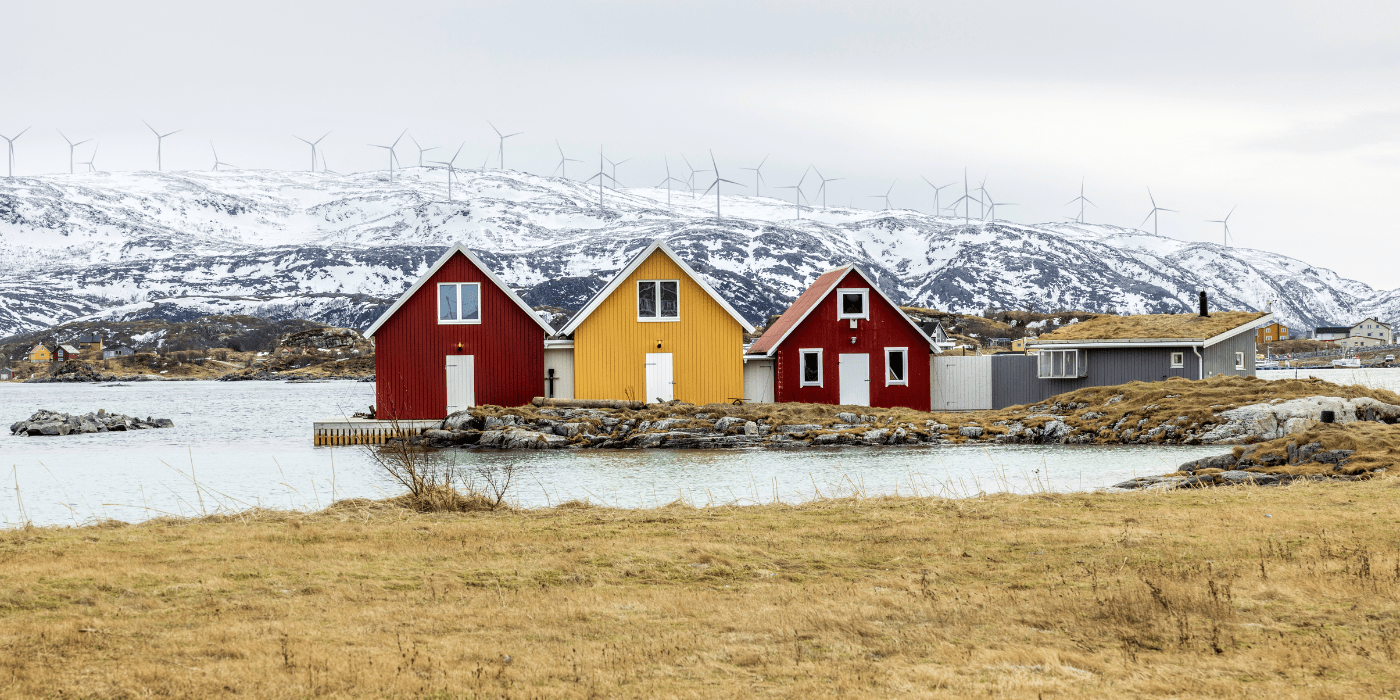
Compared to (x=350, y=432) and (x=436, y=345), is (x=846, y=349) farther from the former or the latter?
(x=350, y=432)

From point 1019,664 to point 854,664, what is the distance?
1097mm

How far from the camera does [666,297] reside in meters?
39.7

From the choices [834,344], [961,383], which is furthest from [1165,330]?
[834,344]

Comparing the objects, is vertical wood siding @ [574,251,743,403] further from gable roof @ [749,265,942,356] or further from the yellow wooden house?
gable roof @ [749,265,942,356]

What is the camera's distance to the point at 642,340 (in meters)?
39.8

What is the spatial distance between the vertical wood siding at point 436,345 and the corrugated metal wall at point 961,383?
1688cm

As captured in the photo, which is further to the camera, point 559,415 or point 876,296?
point 876,296

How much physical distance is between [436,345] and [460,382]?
1.58m

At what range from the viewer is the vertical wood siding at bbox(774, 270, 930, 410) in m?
42.0

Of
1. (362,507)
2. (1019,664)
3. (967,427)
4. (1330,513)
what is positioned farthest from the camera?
(967,427)

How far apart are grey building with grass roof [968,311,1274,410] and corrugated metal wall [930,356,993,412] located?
0.33 meters

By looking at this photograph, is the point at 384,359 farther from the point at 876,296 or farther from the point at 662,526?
the point at 662,526

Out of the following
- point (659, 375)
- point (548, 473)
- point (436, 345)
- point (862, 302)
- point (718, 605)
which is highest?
point (862, 302)

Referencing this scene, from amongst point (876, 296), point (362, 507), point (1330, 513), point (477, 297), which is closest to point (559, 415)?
point (477, 297)
